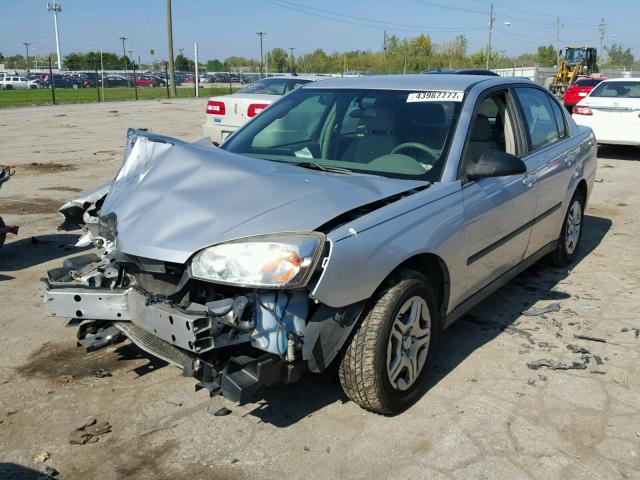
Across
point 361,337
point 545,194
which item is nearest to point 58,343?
point 361,337

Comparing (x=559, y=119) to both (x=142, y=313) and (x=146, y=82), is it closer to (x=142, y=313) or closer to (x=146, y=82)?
(x=142, y=313)

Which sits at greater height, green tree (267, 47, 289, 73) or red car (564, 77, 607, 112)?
green tree (267, 47, 289, 73)

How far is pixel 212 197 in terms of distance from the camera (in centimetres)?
324

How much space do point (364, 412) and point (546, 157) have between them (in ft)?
8.69

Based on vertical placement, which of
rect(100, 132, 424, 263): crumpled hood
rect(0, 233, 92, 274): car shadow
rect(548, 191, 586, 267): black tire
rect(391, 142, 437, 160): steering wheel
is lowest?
rect(0, 233, 92, 274): car shadow

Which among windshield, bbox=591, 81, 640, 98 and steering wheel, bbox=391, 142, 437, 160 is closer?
steering wheel, bbox=391, 142, 437, 160

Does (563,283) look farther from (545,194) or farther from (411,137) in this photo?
(411,137)

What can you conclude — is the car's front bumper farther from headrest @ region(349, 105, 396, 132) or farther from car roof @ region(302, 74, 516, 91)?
car roof @ region(302, 74, 516, 91)

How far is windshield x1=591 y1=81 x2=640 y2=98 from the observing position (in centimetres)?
1356

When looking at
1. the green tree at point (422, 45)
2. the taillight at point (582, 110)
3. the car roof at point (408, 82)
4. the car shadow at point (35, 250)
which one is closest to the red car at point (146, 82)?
the green tree at point (422, 45)

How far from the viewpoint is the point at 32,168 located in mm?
11328

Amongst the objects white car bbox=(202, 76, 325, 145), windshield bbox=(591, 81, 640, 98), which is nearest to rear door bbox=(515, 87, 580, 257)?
white car bbox=(202, 76, 325, 145)

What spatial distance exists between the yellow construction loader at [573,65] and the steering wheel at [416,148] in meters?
38.4

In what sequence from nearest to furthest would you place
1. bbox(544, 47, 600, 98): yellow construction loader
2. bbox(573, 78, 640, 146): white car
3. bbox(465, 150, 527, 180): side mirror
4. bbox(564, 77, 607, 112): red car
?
bbox(465, 150, 527, 180): side mirror, bbox(573, 78, 640, 146): white car, bbox(564, 77, 607, 112): red car, bbox(544, 47, 600, 98): yellow construction loader
